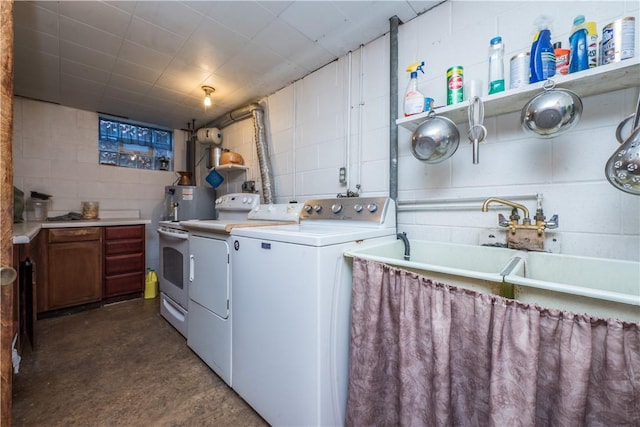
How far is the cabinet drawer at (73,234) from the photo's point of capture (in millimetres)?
2445

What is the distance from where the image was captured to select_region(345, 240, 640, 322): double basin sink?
66 cm

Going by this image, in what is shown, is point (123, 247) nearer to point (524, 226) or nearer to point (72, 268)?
point (72, 268)

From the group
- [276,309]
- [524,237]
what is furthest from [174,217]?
[524,237]

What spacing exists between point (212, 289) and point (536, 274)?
5.55 feet

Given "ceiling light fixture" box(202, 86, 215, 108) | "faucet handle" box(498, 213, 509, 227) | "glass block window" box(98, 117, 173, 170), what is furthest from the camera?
"glass block window" box(98, 117, 173, 170)

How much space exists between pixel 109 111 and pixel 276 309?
3.54 meters

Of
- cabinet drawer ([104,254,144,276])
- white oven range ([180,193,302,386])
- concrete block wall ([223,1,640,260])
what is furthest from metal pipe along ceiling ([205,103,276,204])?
cabinet drawer ([104,254,144,276])

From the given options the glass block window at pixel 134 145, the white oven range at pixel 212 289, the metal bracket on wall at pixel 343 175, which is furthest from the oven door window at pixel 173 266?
the glass block window at pixel 134 145

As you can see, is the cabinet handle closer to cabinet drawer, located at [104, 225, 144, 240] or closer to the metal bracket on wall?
the metal bracket on wall

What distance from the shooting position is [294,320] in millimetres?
1109

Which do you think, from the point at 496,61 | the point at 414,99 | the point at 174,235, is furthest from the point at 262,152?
the point at 496,61

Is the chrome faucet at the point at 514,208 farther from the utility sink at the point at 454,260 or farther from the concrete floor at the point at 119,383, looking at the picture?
the concrete floor at the point at 119,383

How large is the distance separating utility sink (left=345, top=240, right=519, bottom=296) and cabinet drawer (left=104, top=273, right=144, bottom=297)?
9.59 ft

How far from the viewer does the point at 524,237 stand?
1205 mm
